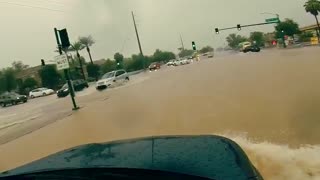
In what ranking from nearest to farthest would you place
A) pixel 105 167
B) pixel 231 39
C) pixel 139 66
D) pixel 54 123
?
pixel 105 167 → pixel 54 123 → pixel 139 66 → pixel 231 39

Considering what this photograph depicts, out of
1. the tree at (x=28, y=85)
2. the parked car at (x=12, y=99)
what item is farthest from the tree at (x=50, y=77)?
the parked car at (x=12, y=99)

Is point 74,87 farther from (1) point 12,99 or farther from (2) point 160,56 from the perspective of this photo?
(2) point 160,56

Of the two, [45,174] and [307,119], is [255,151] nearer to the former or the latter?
[307,119]

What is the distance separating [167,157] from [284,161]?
4275 millimetres

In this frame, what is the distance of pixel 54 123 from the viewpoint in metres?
17.9

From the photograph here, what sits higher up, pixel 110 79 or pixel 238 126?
pixel 110 79

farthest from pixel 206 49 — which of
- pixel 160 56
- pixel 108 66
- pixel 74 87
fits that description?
pixel 74 87

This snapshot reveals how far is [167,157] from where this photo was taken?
2.71 metres

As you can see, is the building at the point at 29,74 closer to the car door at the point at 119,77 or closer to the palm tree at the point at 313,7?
the car door at the point at 119,77

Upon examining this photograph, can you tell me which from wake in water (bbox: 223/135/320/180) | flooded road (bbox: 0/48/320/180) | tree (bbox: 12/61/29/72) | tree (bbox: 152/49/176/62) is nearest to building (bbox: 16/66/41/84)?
tree (bbox: 12/61/29/72)

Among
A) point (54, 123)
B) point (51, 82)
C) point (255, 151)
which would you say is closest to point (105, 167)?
point (255, 151)

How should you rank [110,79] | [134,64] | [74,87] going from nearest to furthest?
1. [110,79]
2. [74,87]
3. [134,64]

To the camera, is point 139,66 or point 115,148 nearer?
point 115,148

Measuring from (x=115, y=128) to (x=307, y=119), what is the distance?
6113 mm
